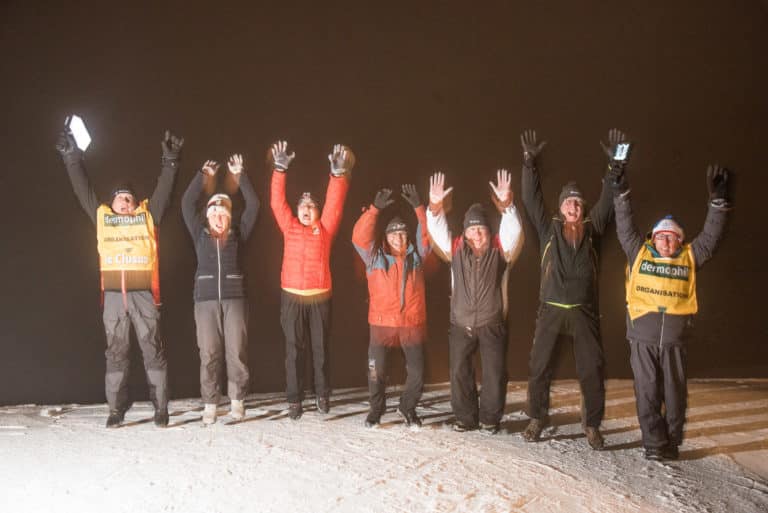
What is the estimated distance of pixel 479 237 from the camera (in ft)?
12.2

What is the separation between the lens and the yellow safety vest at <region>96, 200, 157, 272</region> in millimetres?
3883

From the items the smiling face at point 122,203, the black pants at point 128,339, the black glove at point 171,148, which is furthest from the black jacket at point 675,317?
the smiling face at point 122,203

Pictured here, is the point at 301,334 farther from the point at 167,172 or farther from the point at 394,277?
the point at 167,172

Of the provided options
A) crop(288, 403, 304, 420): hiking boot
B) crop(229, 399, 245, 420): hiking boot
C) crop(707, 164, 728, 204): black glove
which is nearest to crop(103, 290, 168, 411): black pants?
crop(229, 399, 245, 420): hiking boot

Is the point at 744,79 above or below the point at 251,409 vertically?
above

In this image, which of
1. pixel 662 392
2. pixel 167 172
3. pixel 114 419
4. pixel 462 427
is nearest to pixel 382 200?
pixel 167 172

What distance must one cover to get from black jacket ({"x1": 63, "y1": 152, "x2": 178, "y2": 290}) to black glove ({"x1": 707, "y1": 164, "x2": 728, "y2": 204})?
3245 millimetres

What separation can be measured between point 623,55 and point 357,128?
251 cm

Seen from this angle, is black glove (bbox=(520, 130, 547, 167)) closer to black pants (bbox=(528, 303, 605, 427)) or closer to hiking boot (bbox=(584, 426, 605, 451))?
black pants (bbox=(528, 303, 605, 427))

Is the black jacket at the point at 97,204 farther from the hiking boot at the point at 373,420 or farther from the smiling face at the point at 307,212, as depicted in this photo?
the hiking boot at the point at 373,420

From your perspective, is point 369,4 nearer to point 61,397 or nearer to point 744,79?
point 744,79

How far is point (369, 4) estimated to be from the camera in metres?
4.99

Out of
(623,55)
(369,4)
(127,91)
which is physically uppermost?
(369,4)

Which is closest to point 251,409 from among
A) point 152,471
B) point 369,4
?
point 152,471
